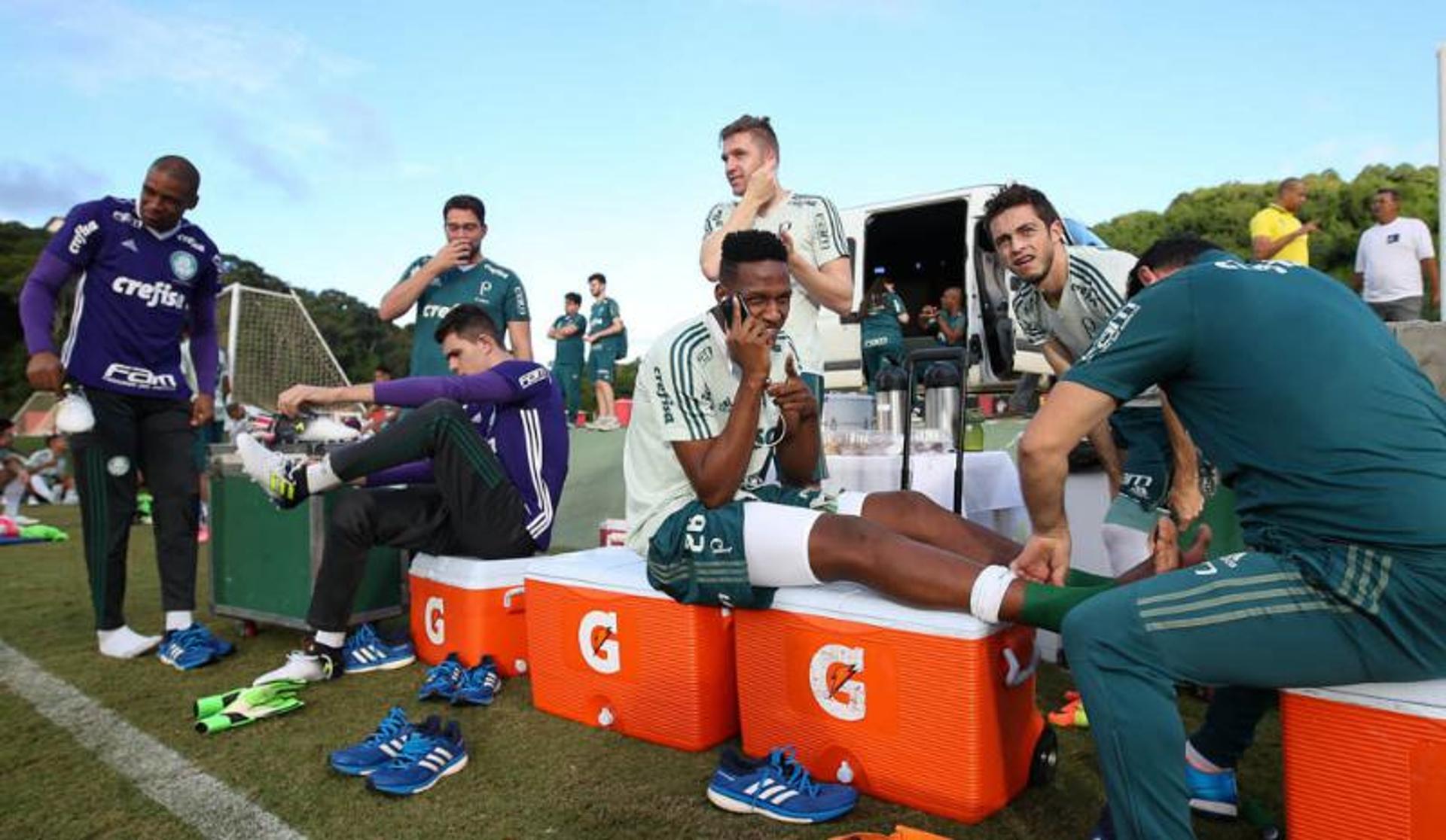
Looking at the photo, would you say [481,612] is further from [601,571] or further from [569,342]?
[569,342]

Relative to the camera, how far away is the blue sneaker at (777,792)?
6.72ft

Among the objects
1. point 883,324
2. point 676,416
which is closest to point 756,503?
point 676,416

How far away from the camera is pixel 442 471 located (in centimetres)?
333

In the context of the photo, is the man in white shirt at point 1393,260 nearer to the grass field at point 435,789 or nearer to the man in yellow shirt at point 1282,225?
the man in yellow shirt at point 1282,225

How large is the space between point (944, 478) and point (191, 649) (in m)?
3.14

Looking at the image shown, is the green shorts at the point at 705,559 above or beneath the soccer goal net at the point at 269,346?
beneath

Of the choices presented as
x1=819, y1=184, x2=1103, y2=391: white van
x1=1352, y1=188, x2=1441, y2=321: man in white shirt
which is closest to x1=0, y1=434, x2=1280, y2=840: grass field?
x1=819, y1=184, x2=1103, y2=391: white van

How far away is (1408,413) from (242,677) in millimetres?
A: 3717

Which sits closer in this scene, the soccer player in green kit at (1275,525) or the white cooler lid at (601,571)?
the soccer player in green kit at (1275,525)

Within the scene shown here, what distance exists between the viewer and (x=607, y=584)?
8.79 feet

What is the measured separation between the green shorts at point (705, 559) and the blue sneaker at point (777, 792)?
0.39 meters

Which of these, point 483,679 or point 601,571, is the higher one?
point 601,571

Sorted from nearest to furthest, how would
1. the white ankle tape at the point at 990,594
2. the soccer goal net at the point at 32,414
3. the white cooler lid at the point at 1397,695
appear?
the white cooler lid at the point at 1397,695 < the white ankle tape at the point at 990,594 < the soccer goal net at the point at 32,414

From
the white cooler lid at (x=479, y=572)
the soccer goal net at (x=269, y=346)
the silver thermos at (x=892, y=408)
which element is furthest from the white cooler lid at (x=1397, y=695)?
the soccer goal net at (x=269, y=346)
